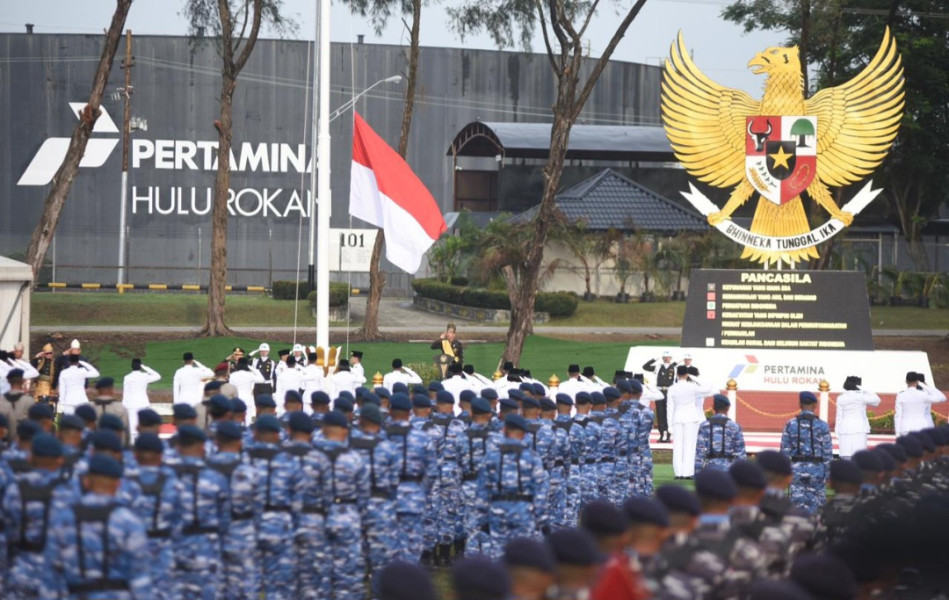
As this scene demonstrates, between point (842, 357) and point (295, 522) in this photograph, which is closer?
point (295, 522)

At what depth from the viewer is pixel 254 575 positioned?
867 centimetres

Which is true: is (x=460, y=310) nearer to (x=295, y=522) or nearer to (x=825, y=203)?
(x=825, y=203)

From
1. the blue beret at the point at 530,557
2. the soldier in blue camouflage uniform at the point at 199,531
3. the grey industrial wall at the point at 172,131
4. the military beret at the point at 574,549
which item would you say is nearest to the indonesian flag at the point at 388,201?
the soldier in blue camouflage uniform at the point at 199,531

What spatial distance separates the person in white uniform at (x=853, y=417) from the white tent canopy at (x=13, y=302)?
547 inches

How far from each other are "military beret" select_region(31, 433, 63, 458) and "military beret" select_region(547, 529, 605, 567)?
3649 mm

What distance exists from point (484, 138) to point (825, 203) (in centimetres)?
2701

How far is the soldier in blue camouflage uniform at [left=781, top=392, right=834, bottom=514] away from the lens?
557 inches

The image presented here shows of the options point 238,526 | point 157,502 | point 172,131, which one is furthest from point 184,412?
point 172,131

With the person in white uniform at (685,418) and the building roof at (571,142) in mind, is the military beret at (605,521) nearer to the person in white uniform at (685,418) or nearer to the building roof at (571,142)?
the person in white uniform at (685,418)

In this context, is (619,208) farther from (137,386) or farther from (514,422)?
(514,422)

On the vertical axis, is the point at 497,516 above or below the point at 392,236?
below

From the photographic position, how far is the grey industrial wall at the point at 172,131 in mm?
49906

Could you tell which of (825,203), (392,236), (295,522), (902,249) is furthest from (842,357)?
(902,249)

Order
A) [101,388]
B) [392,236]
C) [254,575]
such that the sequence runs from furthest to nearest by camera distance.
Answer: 1. [392,236]
2. [101,388]
3. [254,575]
